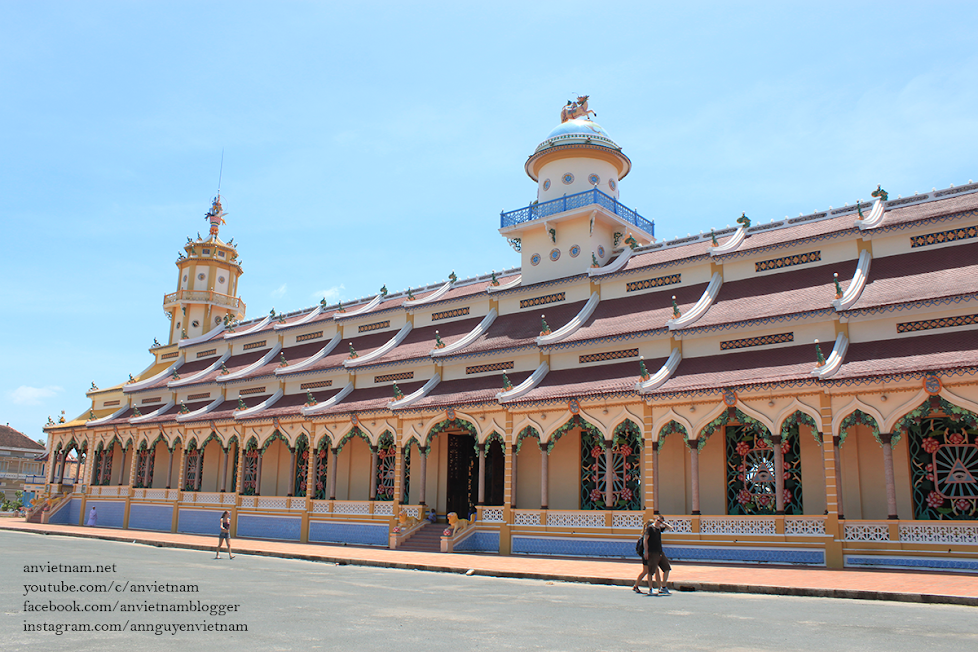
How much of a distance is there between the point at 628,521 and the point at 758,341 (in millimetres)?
6589

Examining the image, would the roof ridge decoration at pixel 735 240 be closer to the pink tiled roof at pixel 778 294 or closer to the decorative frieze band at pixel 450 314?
the pink tiled roof at pixel 778 294

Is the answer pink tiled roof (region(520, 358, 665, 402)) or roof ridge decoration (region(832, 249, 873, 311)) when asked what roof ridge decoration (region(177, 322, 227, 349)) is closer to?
pink tiled roof (region(520, 358, 665, 402))

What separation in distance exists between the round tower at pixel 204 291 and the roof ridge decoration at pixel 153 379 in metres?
2.40

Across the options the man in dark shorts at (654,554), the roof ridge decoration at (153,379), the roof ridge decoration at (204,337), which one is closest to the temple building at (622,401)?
the roof ridge decoration at (153,379)

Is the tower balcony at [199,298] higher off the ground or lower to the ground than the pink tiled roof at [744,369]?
higher

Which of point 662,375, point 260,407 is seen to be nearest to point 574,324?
point 662,375

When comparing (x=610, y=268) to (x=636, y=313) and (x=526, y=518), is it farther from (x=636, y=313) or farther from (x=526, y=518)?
(x=526, y=518)

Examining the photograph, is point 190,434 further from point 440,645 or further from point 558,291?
point 440,645

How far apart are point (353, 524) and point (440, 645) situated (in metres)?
20.5

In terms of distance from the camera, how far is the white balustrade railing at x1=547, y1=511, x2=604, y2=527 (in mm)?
21500

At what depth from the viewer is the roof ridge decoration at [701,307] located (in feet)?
75.1

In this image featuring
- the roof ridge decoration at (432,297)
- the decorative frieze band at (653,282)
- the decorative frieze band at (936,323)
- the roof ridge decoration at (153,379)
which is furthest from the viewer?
the roof ridge decoration at (153,379)

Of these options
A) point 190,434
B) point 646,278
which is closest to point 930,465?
point 646,278

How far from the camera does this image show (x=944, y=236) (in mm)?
20859
